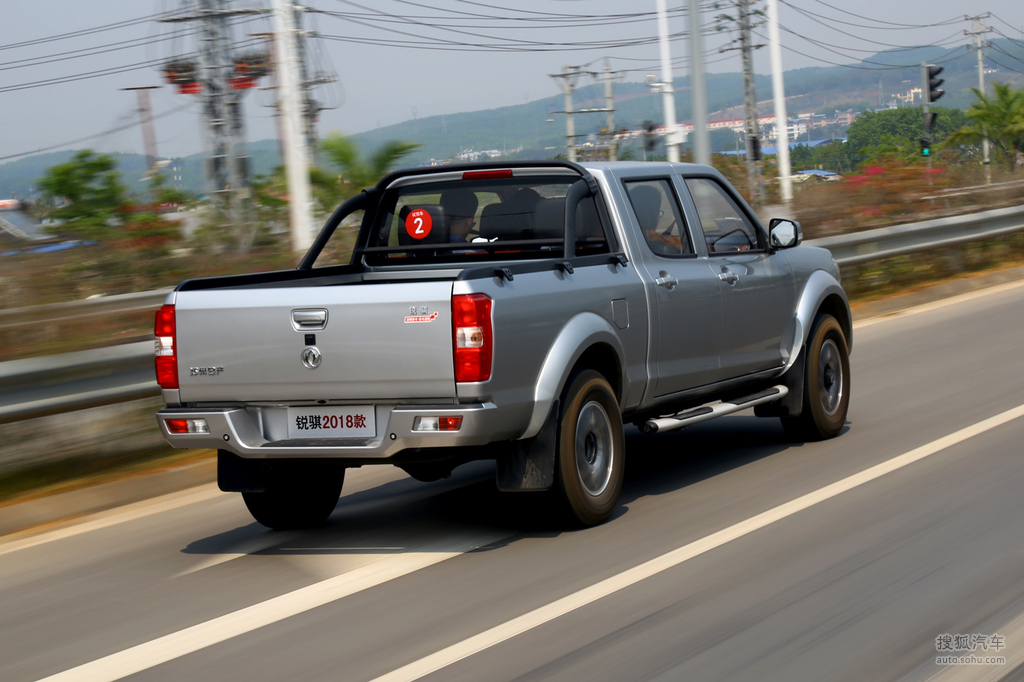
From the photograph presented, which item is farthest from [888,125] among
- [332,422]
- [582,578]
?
[582,578]

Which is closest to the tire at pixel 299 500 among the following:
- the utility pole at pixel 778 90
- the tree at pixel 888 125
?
the utility pole at pixel 778 90

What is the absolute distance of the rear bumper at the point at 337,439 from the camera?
5.33 metres

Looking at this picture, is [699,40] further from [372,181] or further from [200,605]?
[200,605]

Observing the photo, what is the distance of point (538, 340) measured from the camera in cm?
564

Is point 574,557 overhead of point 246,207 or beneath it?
beneath

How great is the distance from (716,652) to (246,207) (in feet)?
51.8

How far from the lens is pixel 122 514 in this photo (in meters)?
7.32

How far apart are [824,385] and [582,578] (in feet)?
11.6

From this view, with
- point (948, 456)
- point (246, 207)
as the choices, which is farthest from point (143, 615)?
point (246, 207)

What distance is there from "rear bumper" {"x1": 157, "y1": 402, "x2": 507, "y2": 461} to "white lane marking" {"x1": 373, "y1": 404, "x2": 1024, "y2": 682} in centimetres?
87

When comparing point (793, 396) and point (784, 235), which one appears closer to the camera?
point (784, 235)

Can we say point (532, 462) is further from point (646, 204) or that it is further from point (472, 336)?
point (646, 204)
